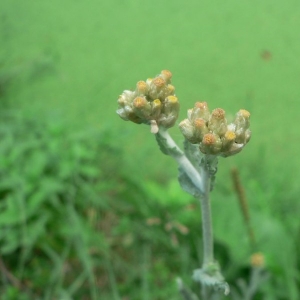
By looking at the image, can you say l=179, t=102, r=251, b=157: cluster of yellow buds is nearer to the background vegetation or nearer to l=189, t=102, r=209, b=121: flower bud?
l=189, t=102, r=209, b=121: flower bud

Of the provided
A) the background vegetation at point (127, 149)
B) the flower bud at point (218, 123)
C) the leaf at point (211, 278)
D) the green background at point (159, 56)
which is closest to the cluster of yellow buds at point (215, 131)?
the flower bud at point (218, 123)

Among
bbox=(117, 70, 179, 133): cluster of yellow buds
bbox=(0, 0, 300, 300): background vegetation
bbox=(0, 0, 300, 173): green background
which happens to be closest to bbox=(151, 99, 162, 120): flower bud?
bbox=(117, 70, 179, 133): cluster of yellow buds

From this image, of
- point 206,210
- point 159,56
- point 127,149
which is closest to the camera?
point 206,210

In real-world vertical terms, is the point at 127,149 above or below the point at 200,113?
below

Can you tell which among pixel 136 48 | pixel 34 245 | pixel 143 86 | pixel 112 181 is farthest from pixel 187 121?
pixel 136 48

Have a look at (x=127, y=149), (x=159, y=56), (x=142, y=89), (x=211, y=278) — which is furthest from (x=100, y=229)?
(x=142, y=89)

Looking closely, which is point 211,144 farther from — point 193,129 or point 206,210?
point 206,210

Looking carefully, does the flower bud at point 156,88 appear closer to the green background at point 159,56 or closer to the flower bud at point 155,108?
the flower bud at point 155,108
